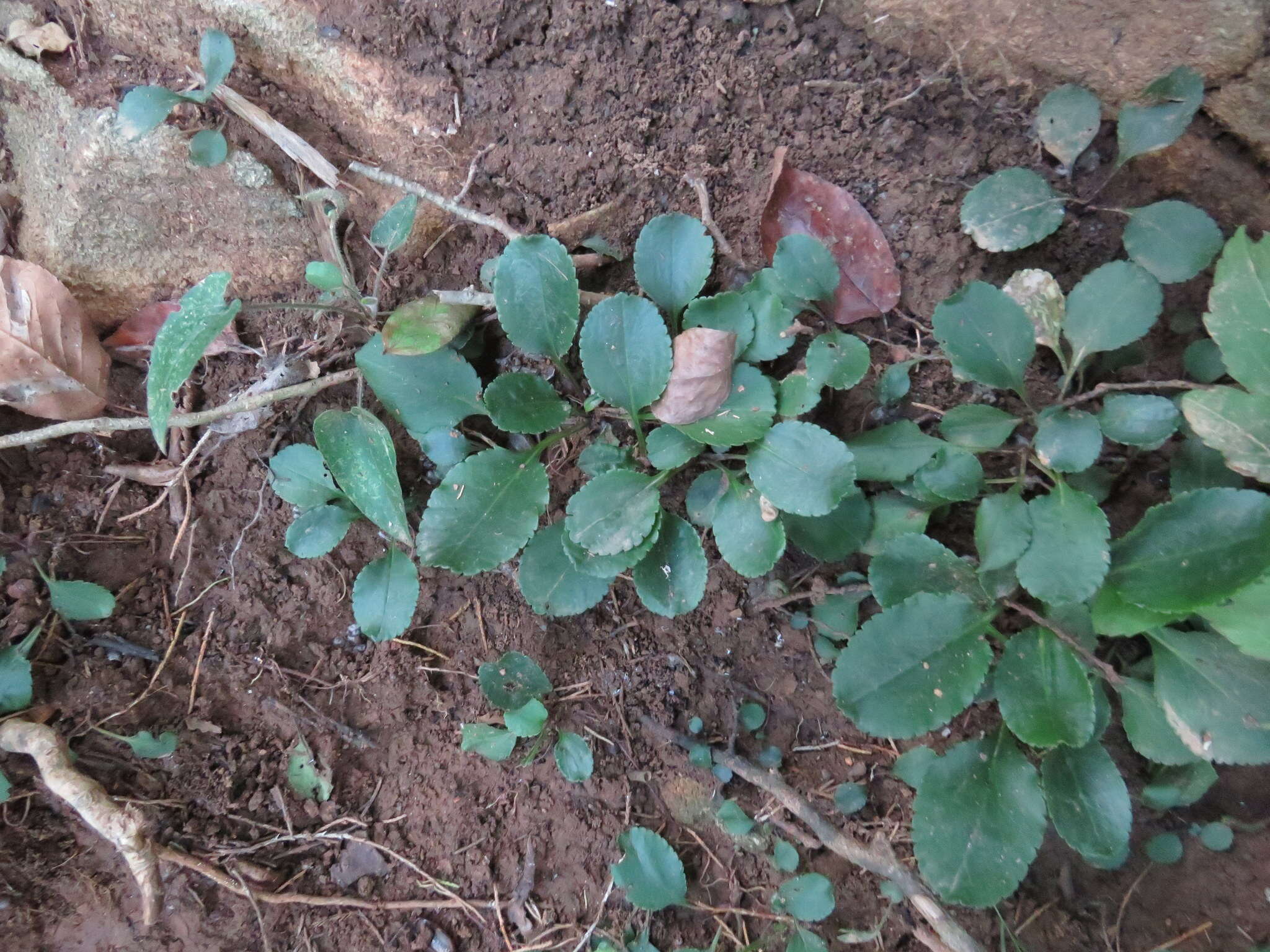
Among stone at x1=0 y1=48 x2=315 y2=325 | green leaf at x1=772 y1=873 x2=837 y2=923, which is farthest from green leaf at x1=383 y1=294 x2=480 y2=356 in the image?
green leaf at x1=772 y1=873 x2=837 y2=923

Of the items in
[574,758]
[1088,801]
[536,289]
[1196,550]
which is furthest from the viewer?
[574,758]

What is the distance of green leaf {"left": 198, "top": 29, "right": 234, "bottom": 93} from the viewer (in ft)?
4.36

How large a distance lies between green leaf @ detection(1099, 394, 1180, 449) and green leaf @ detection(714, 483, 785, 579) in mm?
567

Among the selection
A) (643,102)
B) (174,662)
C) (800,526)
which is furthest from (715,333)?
(174,662)

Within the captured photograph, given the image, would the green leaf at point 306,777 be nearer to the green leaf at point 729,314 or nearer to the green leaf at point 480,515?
the green leaf at point 480,515

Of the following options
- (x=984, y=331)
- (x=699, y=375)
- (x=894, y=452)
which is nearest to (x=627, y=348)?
(x=699, y=375)

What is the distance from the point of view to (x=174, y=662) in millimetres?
1502

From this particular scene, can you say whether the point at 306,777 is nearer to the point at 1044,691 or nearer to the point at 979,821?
the point at 979,821

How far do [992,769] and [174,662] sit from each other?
5.14 feet

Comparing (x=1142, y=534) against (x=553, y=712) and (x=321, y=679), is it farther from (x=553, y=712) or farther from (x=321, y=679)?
(x=321, y=679)

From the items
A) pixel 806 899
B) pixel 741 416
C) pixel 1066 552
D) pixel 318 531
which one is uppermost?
pixel 741 416

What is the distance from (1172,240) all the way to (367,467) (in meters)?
1.46

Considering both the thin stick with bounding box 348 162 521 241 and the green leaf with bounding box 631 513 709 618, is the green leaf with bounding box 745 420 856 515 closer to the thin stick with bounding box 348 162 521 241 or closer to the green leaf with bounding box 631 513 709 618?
the green leaf with bounding box 631 513 709 618

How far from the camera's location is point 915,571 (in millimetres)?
1285
